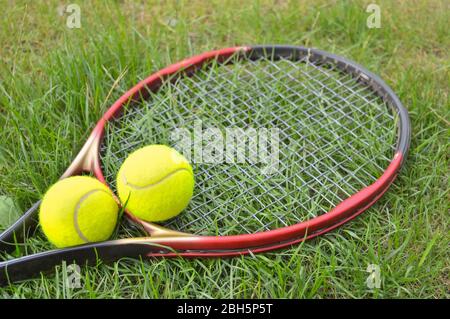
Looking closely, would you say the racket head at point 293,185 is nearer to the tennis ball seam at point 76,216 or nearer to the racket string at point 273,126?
the racket string at point 273,126

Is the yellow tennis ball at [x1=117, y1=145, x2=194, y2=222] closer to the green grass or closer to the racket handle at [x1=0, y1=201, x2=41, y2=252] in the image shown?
the green grass

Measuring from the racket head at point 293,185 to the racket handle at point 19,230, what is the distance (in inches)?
6.7

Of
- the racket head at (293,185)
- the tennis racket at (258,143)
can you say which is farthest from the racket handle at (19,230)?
the racket head at (293,185)

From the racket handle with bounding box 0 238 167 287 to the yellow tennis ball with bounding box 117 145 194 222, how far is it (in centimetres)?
9

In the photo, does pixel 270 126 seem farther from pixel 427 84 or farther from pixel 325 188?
pixel 427 84

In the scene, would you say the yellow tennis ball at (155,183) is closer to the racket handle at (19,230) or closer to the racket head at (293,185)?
the racket head at (293,185)

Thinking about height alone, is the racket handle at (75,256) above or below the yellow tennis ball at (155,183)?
below

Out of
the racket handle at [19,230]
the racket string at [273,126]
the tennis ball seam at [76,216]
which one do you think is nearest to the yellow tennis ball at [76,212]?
the tennis ball seam at [76,216]

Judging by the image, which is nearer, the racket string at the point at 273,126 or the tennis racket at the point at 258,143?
the tennis racket at the point at 258,143

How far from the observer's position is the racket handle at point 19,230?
5.73ft

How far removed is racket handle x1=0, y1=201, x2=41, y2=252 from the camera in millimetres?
1745

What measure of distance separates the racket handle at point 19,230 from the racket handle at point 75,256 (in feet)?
0.33

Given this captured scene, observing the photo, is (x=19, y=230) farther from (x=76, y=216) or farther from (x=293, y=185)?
(x=293, y=185)
